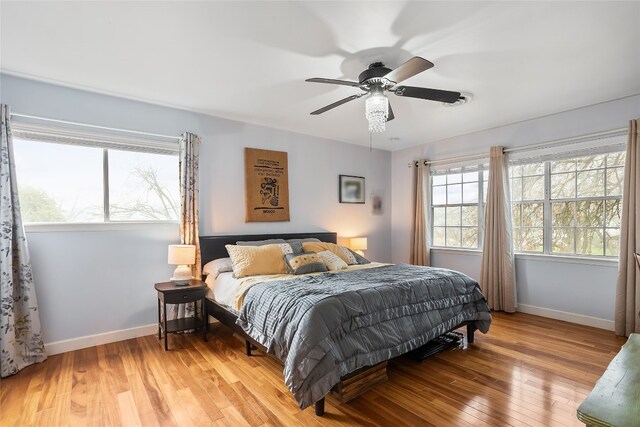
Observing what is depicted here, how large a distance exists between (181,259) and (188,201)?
694mm

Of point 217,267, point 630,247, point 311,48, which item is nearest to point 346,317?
point 217,267

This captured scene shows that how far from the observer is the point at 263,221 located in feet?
14.3

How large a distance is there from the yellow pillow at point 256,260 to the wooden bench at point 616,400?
268 cm

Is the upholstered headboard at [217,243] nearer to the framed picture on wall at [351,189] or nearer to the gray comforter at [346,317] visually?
the gray comforter at [346,317]

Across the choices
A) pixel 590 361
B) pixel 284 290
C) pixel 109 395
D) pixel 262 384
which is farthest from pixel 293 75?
pixel 590 361

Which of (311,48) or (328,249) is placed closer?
(311,48)

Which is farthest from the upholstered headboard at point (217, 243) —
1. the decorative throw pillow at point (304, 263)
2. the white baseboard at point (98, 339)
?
the white baseboard at point (98, 339)

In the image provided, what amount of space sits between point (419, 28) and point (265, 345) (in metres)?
2.49

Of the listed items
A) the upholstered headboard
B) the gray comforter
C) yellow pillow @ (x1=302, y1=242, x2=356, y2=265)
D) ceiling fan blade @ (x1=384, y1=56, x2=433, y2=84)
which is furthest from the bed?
ceiling fan blade @ (x1=384, y1=56, x2=433, y2=84)

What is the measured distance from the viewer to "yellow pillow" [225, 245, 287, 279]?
10.9ft

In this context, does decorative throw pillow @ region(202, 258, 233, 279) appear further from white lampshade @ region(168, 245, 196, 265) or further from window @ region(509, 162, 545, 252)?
window @ region(509, 162, 545, 252)

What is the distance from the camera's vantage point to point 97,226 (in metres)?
3.22

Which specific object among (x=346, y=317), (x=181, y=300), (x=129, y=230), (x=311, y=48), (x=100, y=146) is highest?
(x=311, y=48)

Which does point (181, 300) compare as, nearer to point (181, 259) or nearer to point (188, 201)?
point (181, 259)
